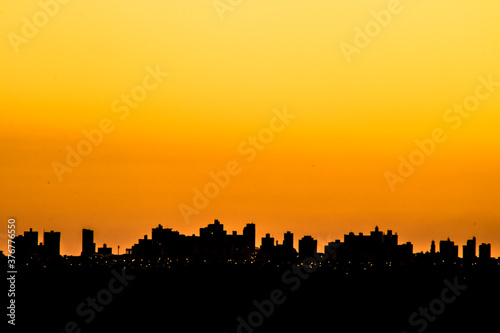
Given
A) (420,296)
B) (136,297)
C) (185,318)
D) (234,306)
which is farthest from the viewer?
(420,296)

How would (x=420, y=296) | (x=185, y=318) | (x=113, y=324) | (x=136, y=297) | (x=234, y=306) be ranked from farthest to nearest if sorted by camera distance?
(x=420, y=296) → (x=136, y=297) → (x=234, y=306) → (x=185, y=318) → (x=113, y=324)

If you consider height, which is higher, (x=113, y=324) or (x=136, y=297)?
(x=136, y=297)

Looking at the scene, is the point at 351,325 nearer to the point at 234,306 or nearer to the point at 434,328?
the point at 434,328

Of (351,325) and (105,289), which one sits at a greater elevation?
(105,289)

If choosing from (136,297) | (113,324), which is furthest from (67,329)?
(136,297)

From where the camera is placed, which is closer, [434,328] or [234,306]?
[434,328]

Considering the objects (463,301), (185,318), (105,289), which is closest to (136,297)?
(105,289)

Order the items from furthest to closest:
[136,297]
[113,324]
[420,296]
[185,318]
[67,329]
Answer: [420,296] → [136,297] → [185,318] → [113,324] → [67,329]

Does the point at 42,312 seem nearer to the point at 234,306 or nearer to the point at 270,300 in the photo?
the point at 234,306

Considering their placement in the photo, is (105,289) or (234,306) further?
(105,289)
